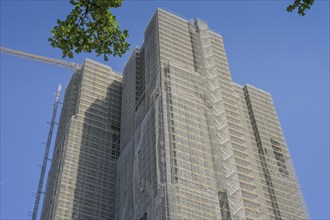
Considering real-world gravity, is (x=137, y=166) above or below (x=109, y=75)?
below

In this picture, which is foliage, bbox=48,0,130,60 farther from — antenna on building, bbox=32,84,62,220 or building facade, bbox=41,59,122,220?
antenna on building, bbox=32,84,62,220

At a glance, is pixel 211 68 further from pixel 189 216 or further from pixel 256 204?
pixel 189 216

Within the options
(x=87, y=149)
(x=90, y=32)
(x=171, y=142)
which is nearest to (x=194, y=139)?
(x=171, y=142)

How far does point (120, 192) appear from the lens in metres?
59.0

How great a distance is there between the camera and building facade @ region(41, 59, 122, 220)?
58.4 m

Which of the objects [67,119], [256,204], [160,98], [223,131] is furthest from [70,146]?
[256,204]

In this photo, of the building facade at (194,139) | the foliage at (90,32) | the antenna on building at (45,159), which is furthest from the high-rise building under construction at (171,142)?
the foliage at (90,32)

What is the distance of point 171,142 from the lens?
49.2m

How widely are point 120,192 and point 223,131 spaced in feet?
43.6

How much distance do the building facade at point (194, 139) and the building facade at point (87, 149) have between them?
2.29m

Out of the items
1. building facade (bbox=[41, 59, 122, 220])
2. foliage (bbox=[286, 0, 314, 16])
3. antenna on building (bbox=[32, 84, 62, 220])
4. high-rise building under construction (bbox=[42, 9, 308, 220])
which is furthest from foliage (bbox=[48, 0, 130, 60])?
antenna on building (bbox=[32, 84, 62, 220])

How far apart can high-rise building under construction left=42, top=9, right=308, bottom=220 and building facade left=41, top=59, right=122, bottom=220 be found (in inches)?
5.3

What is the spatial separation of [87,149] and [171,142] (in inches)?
712

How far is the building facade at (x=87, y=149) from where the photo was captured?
5838 cm
